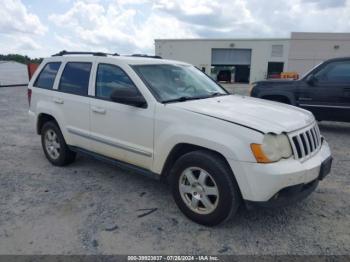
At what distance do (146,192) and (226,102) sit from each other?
1556 mm

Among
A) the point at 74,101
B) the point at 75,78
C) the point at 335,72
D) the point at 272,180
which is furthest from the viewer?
the point at 335,72

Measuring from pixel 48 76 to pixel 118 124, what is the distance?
79.4 inches

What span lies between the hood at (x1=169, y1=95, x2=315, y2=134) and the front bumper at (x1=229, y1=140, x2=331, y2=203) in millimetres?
337

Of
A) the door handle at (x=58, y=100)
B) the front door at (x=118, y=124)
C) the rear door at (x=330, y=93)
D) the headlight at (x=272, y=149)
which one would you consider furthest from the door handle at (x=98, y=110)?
the rear door at (x=330, y=93)

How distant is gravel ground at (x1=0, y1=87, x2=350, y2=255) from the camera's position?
9.89 feet

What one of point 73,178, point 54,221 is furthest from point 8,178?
point 54,221

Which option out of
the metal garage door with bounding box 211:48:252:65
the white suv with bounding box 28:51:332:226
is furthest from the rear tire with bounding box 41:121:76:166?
the metal garage door with bounding box 211:48:252:65

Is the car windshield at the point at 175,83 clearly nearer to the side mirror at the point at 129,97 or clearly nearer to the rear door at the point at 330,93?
the side mirror at the point at 129,97

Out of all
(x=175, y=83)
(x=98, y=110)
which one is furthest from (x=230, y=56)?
(x=98, y=110)

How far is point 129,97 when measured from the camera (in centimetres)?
364

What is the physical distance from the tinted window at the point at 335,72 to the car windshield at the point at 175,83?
13.3ft

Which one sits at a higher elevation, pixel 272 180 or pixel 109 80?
pixel 109 80

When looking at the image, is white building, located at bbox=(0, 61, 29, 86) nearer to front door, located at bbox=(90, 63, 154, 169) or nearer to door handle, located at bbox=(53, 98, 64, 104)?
door handle, located at bbox=(53, 98, 64, 104)

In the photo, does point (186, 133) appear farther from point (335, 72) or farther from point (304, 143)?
point (335, 72)
